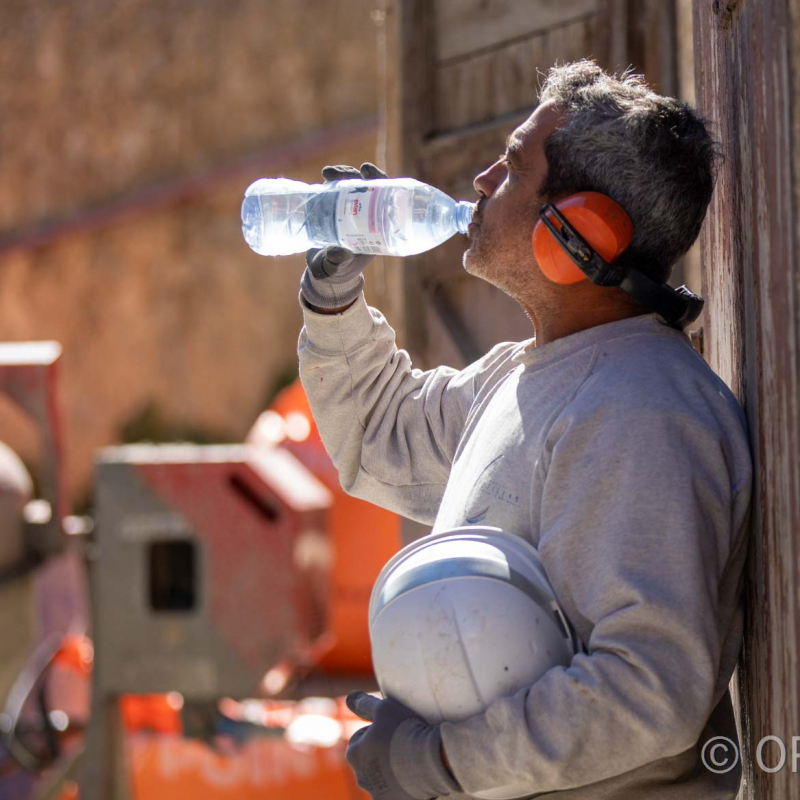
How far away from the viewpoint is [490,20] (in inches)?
147

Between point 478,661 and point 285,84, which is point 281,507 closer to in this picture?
point 478,661

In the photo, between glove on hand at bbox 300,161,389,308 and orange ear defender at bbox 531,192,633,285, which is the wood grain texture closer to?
orange ear defender at bbox 531,192,633,285

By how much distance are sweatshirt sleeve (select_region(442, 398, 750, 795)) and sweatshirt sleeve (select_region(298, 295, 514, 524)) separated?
26.3 inches

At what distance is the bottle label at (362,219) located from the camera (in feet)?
7.34

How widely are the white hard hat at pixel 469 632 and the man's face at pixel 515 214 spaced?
518 mm

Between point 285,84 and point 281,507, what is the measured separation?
14.4 m

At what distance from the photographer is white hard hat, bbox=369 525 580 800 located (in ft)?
5.16

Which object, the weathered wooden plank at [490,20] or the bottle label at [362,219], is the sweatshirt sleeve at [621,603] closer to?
the bottle label at [362,219]

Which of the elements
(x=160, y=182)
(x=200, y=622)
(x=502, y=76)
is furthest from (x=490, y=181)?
(x=160, y=182)

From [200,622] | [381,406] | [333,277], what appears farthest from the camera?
[200,622]

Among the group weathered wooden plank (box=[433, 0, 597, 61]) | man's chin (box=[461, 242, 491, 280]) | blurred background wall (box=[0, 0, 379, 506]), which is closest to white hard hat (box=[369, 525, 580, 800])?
man's chin (box=[461, 242, 491, 280])

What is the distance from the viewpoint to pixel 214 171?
17.7m

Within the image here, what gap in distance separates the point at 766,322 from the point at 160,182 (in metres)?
17.5

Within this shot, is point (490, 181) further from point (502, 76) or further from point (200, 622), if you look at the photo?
point (200, 622)
